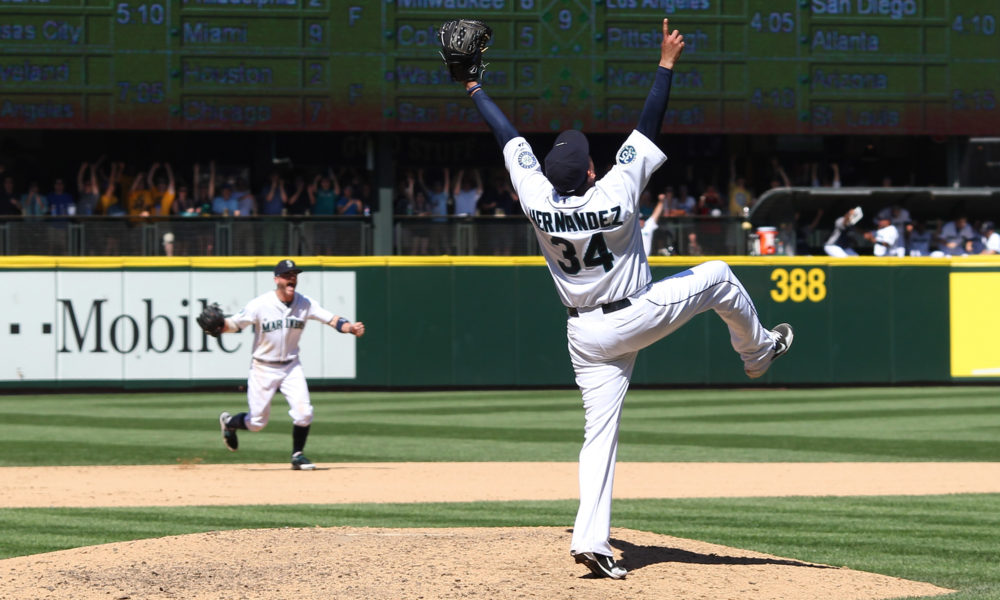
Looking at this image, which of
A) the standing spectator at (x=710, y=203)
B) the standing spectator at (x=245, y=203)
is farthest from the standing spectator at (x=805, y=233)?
the standing spectator at (x=245, y=203)

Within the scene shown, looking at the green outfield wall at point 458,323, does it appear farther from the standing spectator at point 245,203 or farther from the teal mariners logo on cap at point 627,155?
the teal mariners logo on cap at point 627,155

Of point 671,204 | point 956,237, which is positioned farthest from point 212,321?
point 956,237

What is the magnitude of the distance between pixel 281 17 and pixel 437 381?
5773 mm

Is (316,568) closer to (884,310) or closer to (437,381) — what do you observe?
(437,381)

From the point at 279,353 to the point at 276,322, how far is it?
0.29 meters

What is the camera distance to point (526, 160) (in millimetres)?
6340

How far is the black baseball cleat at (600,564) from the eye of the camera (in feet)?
20.0

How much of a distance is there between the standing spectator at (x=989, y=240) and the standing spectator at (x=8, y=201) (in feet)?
50.2

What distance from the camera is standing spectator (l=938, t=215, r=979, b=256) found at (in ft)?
73.6

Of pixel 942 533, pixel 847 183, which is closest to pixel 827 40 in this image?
pixel 847 183

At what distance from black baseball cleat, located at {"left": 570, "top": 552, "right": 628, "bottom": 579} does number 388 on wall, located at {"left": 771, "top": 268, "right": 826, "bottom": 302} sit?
1530 centimetres

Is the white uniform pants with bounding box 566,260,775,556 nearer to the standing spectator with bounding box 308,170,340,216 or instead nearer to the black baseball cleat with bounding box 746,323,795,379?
the black baseball cleat with bounding box 746,323,795,379

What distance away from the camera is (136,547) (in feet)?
23.2

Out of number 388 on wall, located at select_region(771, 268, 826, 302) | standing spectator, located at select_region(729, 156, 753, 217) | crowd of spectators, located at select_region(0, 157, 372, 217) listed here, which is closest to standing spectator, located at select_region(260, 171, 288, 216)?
crowd of spectators, located at select_region(0, 157, 372, 217)
